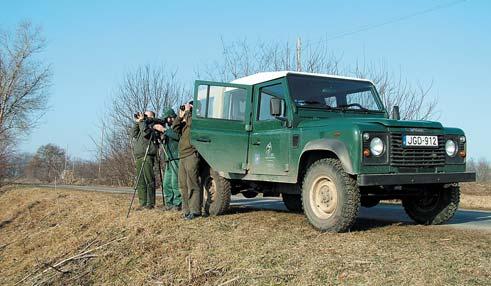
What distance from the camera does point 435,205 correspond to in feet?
24.8

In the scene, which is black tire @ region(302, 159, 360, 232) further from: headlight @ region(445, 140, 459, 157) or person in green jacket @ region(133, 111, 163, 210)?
person in green jacket @ region(133, 111, 163, 210)

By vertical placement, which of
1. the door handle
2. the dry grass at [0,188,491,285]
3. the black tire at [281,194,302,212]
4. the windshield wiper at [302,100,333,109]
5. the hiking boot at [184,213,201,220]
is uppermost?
the windshield wiper at [302,100,333,109]

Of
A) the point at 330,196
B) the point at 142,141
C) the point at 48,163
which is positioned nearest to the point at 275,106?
the point at 330,196

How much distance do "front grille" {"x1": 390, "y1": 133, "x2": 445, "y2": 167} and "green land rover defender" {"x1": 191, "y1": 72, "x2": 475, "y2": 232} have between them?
1 centimetres

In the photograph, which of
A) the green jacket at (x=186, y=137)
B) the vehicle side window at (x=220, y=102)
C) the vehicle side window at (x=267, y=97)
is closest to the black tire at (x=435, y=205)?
the vehicle side window at (x=267, y=97)

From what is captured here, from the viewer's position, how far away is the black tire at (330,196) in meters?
6.25

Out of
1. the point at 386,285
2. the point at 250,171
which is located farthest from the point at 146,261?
the point at 386,285

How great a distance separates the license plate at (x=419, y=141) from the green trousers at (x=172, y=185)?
484cm

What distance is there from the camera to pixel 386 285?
4422mm

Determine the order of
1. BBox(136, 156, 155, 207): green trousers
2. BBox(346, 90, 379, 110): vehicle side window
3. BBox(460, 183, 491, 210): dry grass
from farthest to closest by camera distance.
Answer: BBox(460, 183, 491, 210): dry grass < BBox(136, 156, 155, 207): green trousers < BBox(346, 90, 379, 110): vehicle side window

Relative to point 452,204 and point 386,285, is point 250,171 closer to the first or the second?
point 452,204

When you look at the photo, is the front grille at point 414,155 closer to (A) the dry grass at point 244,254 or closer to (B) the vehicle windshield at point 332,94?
(A) the dry grass at point 244,254

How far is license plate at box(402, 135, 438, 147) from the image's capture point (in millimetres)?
6410

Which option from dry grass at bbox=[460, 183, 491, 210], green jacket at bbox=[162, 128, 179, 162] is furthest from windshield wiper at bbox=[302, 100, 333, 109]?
dry grass at bbox=[460, 183, 491, 210]
